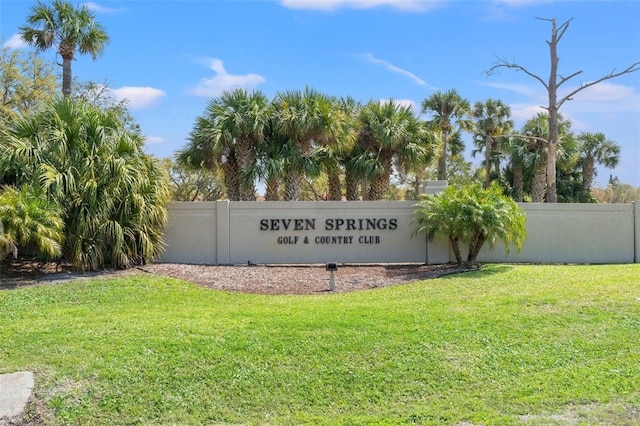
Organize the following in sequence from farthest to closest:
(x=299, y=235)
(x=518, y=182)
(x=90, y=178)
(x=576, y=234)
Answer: (x=518, y=182) → (x=576, y=234) → (x=299, y=235) → (x=90, y=178)

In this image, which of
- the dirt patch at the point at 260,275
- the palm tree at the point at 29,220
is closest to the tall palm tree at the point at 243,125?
the dirt patch at the point at 260,275

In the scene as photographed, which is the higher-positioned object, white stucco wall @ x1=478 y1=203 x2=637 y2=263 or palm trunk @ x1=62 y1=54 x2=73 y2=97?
palm trunk @ x1=62 y1=54 x2=73 y2=97

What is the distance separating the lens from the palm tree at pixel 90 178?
13.7m

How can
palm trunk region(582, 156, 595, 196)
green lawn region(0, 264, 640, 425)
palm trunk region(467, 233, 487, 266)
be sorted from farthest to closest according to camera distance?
palm trunk region(582, 156, 595, 196) < palm trunk region(467, 233, 487, 266) < green lawn region(0, 264, 640, 425)

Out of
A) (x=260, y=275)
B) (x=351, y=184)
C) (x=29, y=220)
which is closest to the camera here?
(x=29, y=220)

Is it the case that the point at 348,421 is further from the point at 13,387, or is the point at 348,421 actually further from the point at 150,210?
the point at 150,210

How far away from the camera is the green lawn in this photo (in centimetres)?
584

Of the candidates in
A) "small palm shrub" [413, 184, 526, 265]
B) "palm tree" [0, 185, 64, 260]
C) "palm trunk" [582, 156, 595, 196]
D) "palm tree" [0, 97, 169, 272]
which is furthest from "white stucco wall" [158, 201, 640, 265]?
"palm trunk" [582, 156, 595, 196]

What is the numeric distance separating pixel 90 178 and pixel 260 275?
4.81 meters

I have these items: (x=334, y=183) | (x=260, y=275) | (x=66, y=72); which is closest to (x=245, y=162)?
(x=334, y=183)

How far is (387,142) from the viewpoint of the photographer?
2169 cm

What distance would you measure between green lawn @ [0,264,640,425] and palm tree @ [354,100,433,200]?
12.3 m

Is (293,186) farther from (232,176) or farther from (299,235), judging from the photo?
(299,235)

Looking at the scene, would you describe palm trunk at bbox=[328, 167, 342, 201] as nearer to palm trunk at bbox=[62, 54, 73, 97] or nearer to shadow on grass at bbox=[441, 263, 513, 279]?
shadow on grass at bbox=[441, 263, 513, 279]
